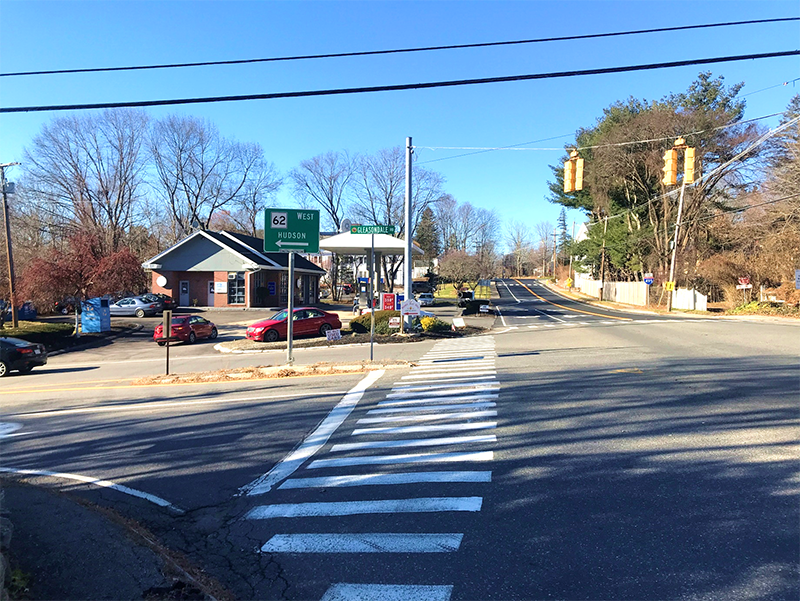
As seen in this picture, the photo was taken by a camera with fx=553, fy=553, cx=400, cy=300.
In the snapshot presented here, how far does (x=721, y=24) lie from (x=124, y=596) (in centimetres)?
1050

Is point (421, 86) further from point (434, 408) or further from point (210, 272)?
point (210, 272)

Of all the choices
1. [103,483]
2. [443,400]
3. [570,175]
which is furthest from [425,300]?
[103,483]

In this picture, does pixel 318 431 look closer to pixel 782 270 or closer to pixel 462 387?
pixel 462 387

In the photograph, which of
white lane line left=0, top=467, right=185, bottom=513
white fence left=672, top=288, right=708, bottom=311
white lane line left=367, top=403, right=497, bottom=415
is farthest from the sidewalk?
white fence left=672, top=288, right=708, bottom=311

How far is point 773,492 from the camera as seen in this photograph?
5348 millimetres

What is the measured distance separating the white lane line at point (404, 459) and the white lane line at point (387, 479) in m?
0.43

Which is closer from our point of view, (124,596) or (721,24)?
(124,596)

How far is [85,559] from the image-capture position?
423 cm

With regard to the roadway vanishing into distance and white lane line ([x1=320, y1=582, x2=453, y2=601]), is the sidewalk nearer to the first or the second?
the roadway vanishing into distance

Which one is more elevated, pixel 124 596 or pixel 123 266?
pixel 123 266

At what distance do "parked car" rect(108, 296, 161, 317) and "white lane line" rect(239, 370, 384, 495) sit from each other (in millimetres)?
32928

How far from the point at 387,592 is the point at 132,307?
134ft

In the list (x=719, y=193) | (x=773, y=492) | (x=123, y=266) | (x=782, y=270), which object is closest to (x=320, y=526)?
(x=773, y=492)

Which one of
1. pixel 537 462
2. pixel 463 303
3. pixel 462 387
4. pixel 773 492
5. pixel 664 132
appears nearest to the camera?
pixel 773 492
